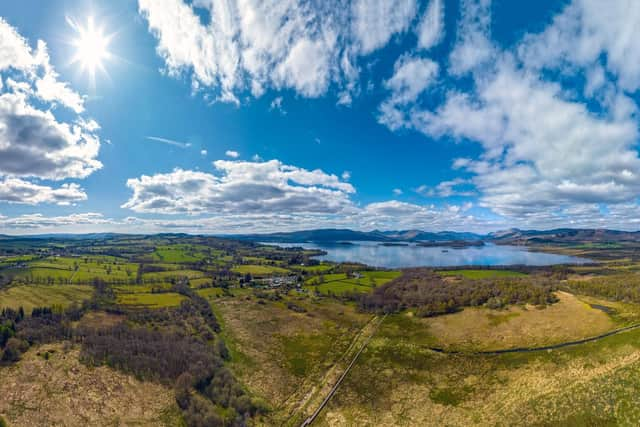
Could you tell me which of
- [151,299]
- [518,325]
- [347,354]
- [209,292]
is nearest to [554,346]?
[518,325]

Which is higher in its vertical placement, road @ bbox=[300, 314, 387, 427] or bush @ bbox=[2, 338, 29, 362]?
bush @ bbox=[2, 338, 29, 362]

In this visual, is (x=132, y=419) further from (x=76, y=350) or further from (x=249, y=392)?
(x=76, y=350)

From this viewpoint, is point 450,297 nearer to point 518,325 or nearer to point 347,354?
point 518,325

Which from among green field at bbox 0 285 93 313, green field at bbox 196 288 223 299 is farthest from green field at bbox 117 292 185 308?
green field at bbox 0 285 93 313

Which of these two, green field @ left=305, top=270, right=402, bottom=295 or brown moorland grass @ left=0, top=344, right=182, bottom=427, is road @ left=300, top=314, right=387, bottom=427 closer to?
brown moorland grass @ left=0, top=344, right=182, bottom=427

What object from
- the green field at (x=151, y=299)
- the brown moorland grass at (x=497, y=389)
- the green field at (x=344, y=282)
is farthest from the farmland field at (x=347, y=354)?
the green field at (x=344, y=282)
